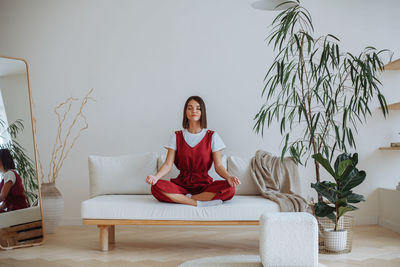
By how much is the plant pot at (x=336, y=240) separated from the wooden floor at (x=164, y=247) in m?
0.10

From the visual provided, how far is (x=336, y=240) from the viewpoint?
329 cm

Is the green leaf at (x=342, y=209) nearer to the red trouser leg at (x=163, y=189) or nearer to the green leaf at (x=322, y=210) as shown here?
the green leaf at (x=322, y=210)

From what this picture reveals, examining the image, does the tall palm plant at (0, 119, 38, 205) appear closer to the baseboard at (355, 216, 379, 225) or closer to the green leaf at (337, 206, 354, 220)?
the green leaf at (337, 206, 354, 220)

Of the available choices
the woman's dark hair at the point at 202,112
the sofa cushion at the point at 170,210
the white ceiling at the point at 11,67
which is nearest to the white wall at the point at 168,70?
the white ceiling at the point at 11,67

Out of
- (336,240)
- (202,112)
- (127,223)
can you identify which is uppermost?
(202,112)

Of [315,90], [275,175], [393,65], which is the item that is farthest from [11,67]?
[393,65]

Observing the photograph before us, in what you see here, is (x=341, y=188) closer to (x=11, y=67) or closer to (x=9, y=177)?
(x=9, y=177)

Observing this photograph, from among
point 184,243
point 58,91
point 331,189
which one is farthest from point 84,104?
point 331,189

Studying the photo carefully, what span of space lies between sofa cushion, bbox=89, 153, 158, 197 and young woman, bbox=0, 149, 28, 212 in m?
0.62

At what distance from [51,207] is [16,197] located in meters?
0.57

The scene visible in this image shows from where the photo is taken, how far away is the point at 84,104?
4703 millimetres

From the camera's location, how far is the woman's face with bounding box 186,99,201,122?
12.1 feet

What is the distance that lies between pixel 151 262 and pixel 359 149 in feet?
8.85

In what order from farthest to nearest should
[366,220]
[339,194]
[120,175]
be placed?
[366,220], [120,175], [339,194]
